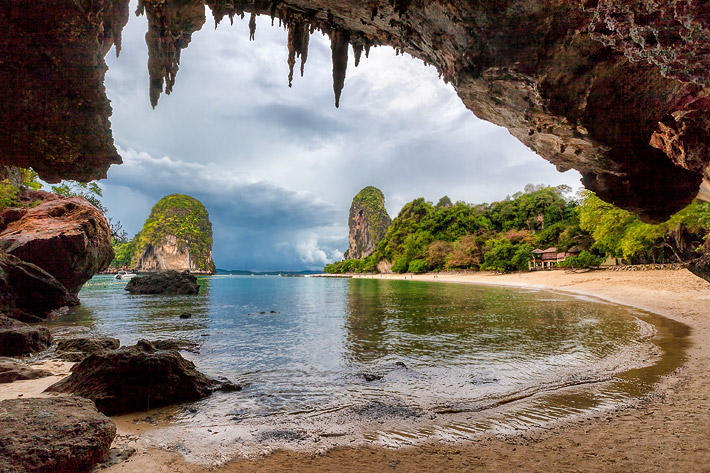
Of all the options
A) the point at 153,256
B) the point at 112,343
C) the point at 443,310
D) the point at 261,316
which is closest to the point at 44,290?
the point at 112,343

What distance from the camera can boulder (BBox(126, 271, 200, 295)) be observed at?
31.6 meters

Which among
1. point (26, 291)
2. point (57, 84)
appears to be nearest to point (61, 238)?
point (26, 291)

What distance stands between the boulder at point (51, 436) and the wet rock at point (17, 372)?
138 inches

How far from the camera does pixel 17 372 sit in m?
6.23

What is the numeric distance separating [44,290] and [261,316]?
32.2 feet

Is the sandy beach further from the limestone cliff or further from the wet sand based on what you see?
the limestone cliff

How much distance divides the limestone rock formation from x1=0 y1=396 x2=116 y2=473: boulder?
456 feet

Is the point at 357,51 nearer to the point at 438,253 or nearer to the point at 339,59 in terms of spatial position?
the point at 339,59

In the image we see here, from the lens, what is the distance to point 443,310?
60.3 ft

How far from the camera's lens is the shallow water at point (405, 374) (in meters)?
4.61

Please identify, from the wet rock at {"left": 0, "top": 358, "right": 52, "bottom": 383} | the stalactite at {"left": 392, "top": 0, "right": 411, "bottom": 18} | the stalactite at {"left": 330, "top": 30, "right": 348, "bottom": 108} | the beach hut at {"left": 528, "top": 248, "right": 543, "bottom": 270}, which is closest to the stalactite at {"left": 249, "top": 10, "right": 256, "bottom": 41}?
the stalactite at {"left": 330, "top": 30, "right": 348, "bottom": 108}

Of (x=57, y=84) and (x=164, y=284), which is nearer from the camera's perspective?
(x=57, y=84)

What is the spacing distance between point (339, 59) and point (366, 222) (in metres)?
148

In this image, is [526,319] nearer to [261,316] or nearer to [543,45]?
[543,45]
